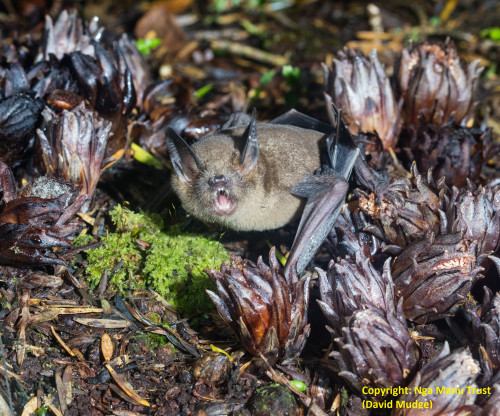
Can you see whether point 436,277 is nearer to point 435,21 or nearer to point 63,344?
point 63,344

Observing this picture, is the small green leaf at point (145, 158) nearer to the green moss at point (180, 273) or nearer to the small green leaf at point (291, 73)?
the green moss at point (180, 273)

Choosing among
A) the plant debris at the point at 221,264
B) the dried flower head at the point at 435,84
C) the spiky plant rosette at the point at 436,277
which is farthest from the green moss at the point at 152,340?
the dried flower head at the point at 435,84

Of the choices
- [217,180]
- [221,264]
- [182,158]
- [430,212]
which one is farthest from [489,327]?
[182,158]

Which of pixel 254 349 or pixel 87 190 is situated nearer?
pixel 254 349

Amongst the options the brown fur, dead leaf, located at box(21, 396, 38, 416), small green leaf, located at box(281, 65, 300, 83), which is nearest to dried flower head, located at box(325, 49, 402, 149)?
the brown fur

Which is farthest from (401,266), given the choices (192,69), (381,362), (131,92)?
(192,69)

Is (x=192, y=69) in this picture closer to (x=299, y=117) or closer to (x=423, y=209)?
(x=299, y=117)
